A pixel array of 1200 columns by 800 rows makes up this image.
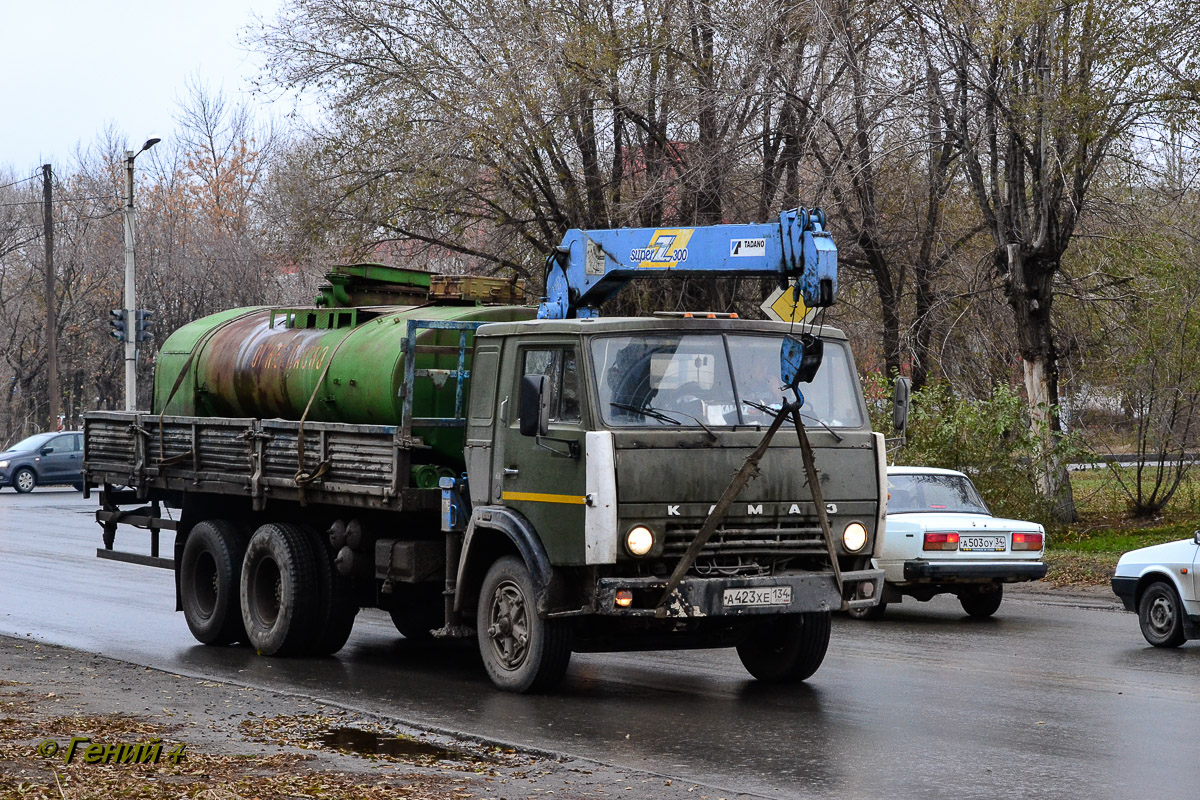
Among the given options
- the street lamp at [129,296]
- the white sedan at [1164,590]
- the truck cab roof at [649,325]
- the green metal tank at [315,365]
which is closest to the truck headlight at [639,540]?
the truck cab roof at [649,325]

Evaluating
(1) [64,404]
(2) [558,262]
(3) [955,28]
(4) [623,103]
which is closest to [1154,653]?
(2) [558,262]

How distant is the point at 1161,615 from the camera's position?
1209 cm

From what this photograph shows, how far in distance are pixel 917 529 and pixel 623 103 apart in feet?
34.5

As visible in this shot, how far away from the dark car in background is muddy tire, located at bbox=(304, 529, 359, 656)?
29416mm

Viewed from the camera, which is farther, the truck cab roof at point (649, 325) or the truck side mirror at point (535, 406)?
the truck cab roof at point (649, 325)

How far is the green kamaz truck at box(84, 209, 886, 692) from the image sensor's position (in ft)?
28.7

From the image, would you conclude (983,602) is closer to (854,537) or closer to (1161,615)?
(1161,615)

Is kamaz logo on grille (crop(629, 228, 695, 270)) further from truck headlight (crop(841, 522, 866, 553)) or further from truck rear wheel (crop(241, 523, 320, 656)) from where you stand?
truck rear wheel (crop(241, 523, 320, 656))

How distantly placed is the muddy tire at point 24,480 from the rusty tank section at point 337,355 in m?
27.4

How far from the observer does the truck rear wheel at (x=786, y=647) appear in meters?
9.83

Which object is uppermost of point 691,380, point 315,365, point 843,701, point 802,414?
point 315,365

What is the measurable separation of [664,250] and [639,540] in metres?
2.27

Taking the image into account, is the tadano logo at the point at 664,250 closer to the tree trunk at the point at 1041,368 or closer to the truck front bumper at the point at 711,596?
the truck front bumper at the point at 711,596

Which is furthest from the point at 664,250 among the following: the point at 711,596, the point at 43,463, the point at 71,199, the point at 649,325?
the point at 71,199
